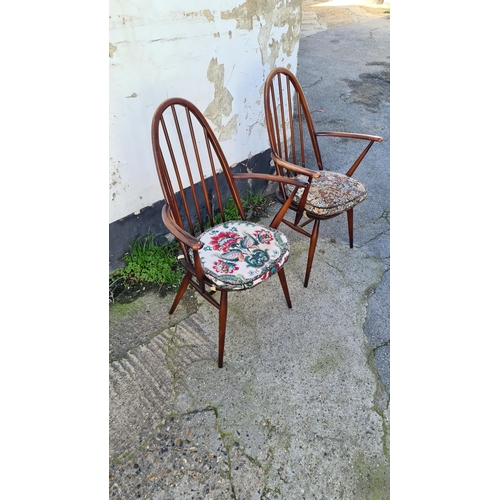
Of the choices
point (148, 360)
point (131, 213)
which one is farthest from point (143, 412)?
point (131, 213)

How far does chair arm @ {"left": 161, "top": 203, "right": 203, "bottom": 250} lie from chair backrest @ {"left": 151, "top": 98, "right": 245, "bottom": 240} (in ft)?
0.14

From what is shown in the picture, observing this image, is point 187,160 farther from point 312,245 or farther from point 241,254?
point 312,245

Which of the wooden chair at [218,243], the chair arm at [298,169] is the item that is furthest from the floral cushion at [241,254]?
the chair arm at [298,169]

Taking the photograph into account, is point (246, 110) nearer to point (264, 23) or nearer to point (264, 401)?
point (264, 23)

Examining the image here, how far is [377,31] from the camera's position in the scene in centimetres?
687

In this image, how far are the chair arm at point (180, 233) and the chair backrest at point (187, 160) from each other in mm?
41

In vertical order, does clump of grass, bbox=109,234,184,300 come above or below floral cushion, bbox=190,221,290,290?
below

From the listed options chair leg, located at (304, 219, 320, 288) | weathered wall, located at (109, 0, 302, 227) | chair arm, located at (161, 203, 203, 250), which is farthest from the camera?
chair leg, located at (304, 219, 320, 288)

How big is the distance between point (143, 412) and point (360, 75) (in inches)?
190

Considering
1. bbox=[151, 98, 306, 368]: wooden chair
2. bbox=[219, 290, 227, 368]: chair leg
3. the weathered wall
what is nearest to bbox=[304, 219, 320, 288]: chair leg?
bbox=[151, 98, 306, 368]: wooden chair

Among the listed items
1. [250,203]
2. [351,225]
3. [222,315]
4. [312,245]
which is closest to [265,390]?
[222,315]

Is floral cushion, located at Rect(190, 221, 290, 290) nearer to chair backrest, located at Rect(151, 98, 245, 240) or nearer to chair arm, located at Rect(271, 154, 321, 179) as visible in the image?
chair backrest, located at Rect(151, 98, 245, 240)

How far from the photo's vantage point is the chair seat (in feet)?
6.62

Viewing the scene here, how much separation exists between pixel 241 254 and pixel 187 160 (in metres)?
0.48
